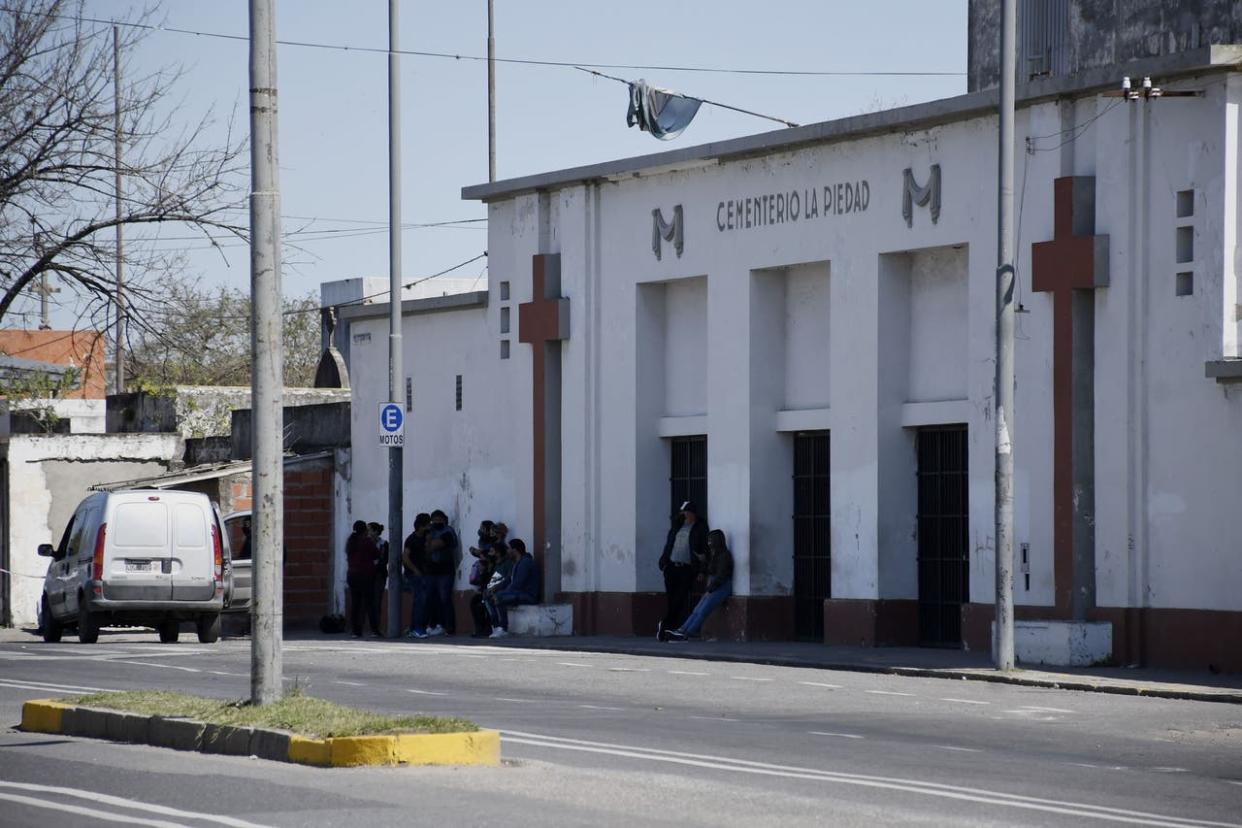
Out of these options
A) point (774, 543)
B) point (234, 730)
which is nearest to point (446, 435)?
point (774, 543)

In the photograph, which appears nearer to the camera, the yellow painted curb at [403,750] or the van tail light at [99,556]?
the yellow painted curb at [403,750]

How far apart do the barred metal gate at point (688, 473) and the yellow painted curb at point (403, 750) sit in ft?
55.9

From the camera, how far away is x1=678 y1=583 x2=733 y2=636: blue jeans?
92.1 feet

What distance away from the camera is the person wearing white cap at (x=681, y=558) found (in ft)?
93.6

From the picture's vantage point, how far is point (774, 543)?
28.2 meters

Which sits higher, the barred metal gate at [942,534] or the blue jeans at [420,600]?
the barred metal gate at [942,534]

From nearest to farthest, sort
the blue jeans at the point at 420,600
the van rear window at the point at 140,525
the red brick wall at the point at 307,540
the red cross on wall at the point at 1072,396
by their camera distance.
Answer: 1. the red cross on wall at the point at 1072,396
2. the van rear window at the point at 140,525
3. the blue jeans at the point at 420,600
4. the red brick wall at the point at 307,540

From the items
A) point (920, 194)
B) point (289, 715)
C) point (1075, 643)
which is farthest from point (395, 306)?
point (289, 715)

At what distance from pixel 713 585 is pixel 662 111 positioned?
7002mm

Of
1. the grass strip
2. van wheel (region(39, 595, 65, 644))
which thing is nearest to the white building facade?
van wheel (region(39, 595, 65, 644))

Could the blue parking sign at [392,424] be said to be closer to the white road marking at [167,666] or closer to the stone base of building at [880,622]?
the stone base of building at [880,622]

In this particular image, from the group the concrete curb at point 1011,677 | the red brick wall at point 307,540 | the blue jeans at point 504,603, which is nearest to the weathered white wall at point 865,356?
the blue jeans at point 504,603

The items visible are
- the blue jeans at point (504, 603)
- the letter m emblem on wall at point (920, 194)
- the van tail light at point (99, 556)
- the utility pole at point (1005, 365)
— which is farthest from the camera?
the blue jeans at point (504, 603)

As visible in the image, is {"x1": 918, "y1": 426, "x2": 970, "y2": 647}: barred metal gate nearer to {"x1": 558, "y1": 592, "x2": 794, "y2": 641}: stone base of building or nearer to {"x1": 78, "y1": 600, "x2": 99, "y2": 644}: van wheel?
{"x1": 558, "y1": 592, "x2": 794, "y2": 641}: stone base of building
